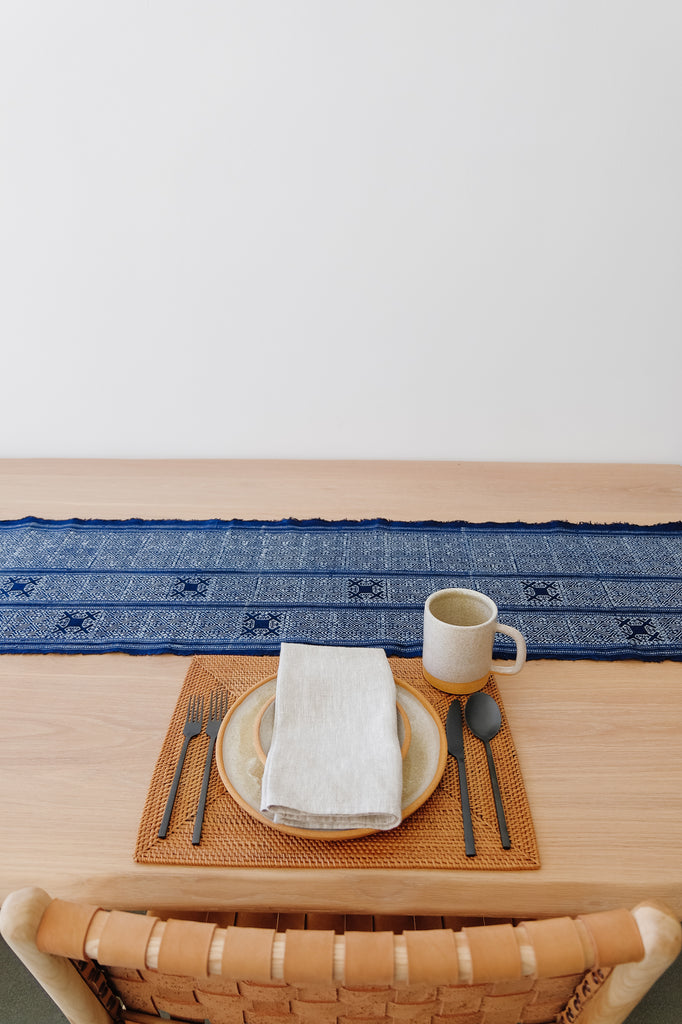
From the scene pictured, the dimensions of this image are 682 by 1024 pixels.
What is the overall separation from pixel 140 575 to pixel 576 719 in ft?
2.18

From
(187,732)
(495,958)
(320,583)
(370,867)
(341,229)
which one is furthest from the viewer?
(341,229)

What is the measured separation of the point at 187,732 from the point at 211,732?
0.03 meters

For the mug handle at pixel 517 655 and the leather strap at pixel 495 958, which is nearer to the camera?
the leather strap at pixel 495 958

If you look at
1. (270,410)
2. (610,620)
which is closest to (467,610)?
(610,620)

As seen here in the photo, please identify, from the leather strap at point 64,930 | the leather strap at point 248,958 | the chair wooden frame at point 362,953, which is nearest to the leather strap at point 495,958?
the chair wooden frame at point 362,953

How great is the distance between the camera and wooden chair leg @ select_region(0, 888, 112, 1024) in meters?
0.47

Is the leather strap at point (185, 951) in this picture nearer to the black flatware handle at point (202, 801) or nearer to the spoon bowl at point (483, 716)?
the black flatware handle at point (202, 801)

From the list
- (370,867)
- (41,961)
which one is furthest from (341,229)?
(41,961)

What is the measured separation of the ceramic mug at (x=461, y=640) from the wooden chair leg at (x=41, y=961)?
437mm

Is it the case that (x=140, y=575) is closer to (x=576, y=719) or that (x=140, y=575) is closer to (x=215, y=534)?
(x=215, y=534)

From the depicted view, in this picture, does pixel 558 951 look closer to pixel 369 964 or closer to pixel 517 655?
pixel 369 964

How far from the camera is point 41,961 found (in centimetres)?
50

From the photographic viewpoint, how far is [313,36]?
113cm

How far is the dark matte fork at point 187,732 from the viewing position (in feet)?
2.13
